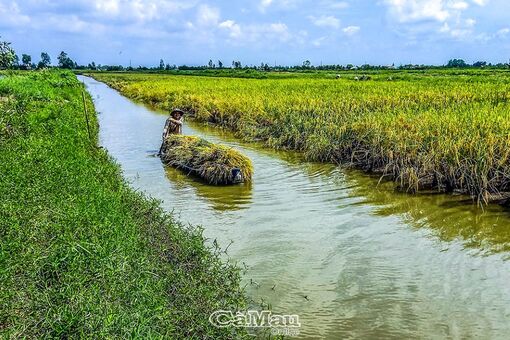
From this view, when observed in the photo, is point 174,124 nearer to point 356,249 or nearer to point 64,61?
point 356,249

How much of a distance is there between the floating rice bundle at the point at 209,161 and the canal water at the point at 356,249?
22 centimetres

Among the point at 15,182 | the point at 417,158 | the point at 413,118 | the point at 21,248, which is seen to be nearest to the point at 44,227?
the point at 21,248

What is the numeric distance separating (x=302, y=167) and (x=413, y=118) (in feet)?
8.71

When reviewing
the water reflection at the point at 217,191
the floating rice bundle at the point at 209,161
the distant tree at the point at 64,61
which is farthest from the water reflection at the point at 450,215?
the distant tree at the point at 64,61

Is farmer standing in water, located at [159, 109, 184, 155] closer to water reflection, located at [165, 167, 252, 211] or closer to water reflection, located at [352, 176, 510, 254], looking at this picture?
water reflection, located at [165, 167, 252, 211]

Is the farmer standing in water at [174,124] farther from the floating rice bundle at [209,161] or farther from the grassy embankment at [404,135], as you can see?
the grassy embankment at [404,135]

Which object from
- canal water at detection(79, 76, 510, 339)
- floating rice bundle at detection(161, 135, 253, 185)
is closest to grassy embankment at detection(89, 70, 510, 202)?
canal water at detection(79, 76, 510, 339)

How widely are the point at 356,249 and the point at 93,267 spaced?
11.2 ft

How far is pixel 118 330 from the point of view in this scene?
3029 millimetres

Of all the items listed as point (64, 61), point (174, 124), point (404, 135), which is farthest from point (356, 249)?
point (64, 61)

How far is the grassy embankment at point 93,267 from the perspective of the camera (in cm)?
312

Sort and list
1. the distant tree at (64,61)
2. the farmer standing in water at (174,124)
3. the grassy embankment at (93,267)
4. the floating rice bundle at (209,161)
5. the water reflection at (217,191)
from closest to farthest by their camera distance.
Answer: the grassy embankment at (93,267)
the water reflection at (217,191)
the floating rice bundle at (209,161)
the farmer standing in water at (174,124)
the distant tree at (64,61)

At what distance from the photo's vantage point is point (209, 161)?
9.60m

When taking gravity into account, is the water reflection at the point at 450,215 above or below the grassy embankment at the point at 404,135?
below
